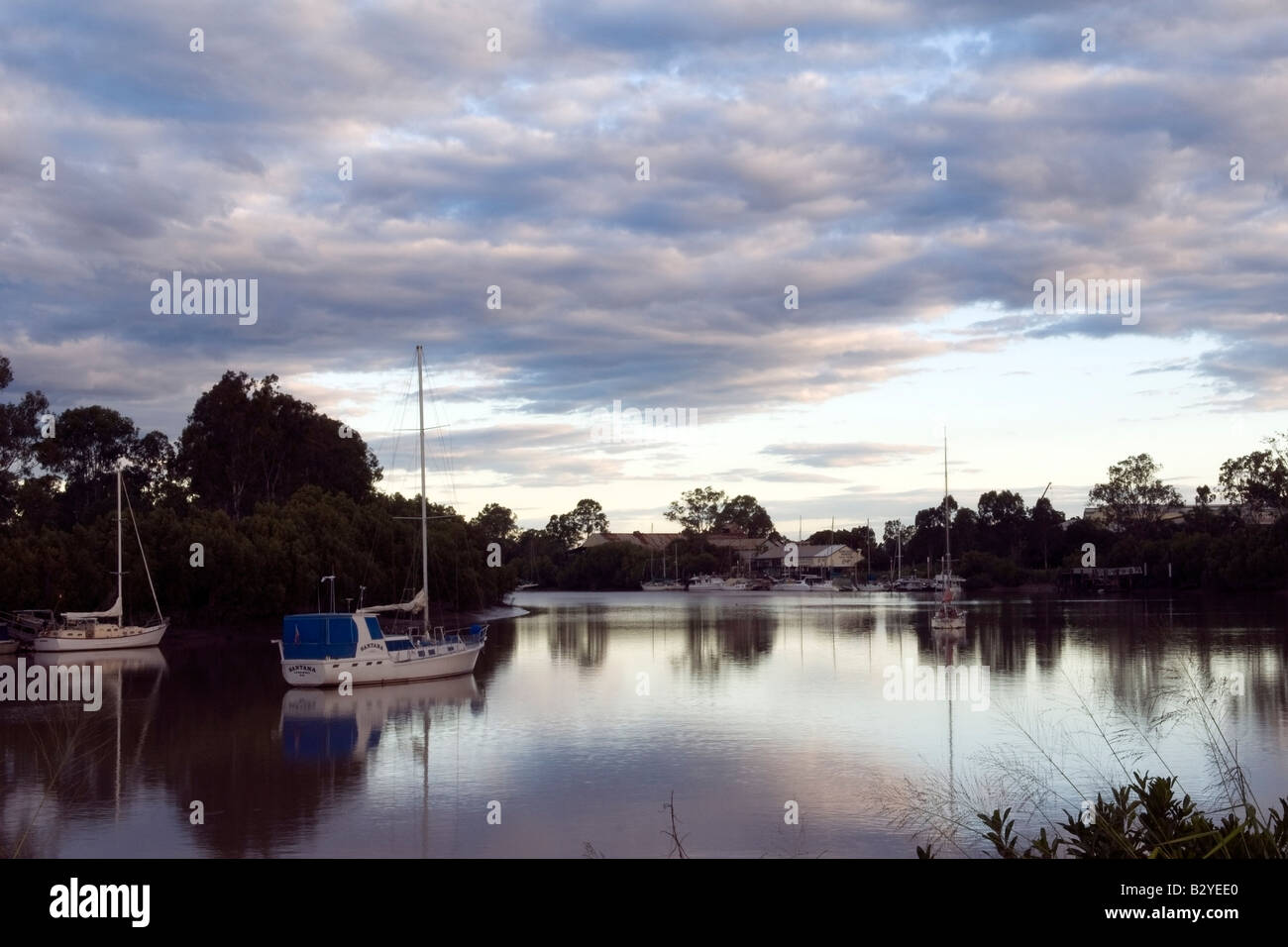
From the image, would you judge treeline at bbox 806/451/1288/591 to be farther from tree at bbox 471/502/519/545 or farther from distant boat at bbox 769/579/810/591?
tree at bbox 471/502/519/545

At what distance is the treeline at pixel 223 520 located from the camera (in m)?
56.7

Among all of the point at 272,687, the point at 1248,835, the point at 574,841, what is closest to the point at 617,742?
the point at 574,841

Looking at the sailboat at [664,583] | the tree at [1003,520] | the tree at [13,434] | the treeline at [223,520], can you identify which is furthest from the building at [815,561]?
the tree at [13,434]

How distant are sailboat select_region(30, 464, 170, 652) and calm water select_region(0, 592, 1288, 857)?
453 centimetres

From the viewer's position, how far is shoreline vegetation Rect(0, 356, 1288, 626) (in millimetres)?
57875

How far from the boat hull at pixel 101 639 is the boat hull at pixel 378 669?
654 inches

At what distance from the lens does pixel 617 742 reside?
84.7ft

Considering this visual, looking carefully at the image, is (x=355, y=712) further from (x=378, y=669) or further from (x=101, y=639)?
(x=101, y=639)

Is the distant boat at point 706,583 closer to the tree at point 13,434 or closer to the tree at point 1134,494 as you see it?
the tree at point 1134,494

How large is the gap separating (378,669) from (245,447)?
46056mm

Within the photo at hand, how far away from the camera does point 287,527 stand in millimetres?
62719

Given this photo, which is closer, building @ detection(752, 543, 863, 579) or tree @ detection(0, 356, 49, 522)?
tree @ detection(0, 356, 49, 522)

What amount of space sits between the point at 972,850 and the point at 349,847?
8.27m

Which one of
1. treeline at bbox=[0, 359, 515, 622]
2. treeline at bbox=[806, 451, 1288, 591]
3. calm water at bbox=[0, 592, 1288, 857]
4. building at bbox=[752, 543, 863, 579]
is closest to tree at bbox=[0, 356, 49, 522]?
treeline at bbox=[0, 359, 515, 622]
